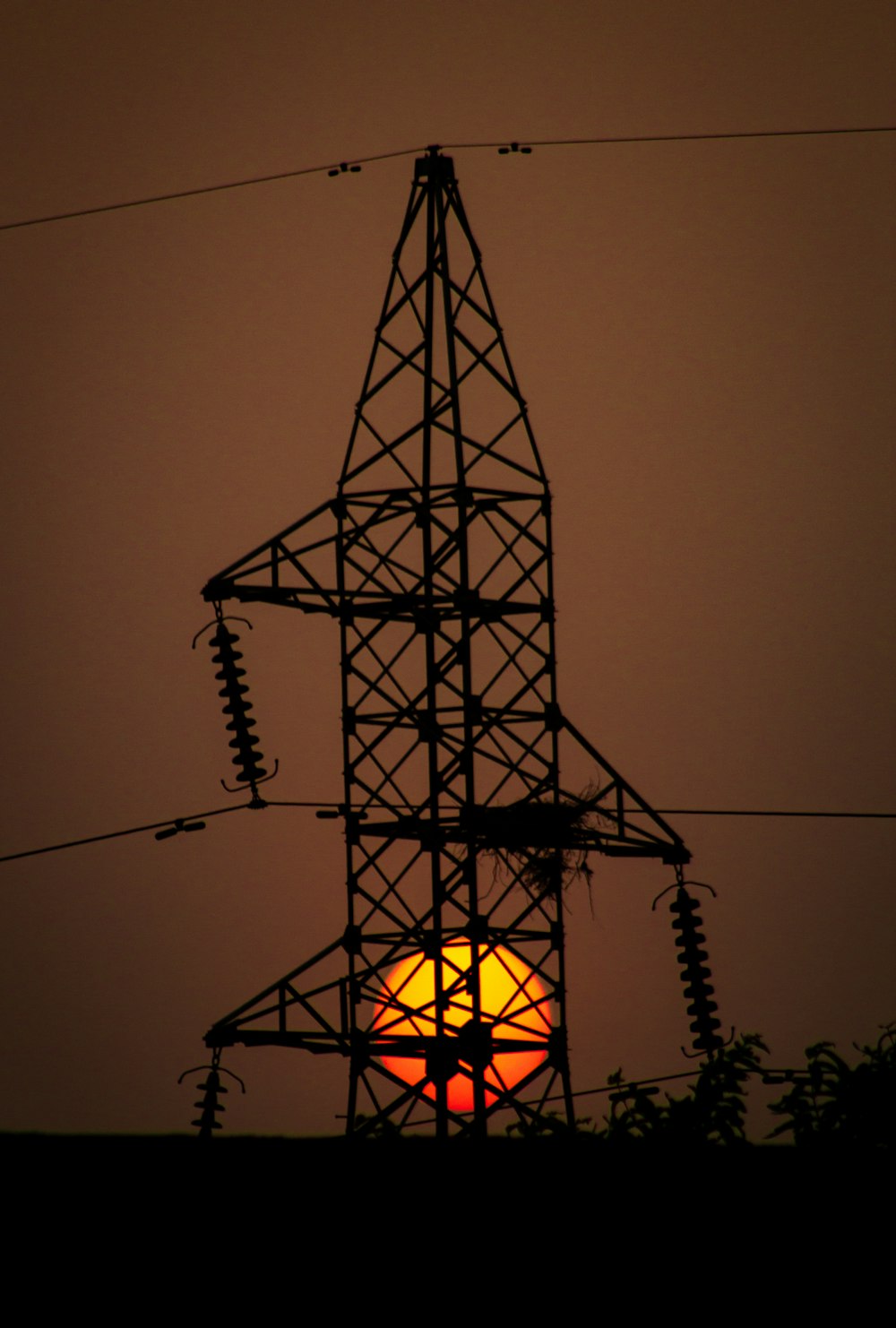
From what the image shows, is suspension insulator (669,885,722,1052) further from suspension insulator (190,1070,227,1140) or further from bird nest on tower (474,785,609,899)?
suspension insulator (190,1070,227,1140)

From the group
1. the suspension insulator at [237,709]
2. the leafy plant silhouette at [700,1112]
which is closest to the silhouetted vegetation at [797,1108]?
the leafy plant silhouette at [700,1112]

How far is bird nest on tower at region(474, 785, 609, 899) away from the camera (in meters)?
13.5

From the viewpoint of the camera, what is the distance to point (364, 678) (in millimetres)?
14336

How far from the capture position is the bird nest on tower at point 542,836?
1350 centimetres

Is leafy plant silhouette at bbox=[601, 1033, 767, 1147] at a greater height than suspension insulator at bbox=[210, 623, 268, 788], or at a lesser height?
lesser

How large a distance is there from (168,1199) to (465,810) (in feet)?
16.4

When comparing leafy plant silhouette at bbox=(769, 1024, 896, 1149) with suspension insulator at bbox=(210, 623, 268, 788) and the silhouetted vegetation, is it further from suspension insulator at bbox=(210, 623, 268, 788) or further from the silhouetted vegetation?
suspension insulator at bbox=(210, 623, 268, 788)

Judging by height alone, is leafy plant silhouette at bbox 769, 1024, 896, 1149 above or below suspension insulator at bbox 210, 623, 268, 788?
below

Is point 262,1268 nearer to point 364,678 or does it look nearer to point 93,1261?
point 93,1261

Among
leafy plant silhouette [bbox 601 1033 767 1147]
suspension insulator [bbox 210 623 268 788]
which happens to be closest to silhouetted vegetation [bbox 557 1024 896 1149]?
leafy plant silhouette [bbox 601 1033 767 1147]

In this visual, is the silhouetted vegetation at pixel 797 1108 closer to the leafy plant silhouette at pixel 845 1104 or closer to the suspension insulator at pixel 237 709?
the leafy plant silhouette at pixel 845 1104

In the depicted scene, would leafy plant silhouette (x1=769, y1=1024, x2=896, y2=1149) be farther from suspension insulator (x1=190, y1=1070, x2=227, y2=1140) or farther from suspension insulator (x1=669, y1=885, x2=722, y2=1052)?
suspension insulator (x1=190, y1=1070, x2=227, y2=1140)

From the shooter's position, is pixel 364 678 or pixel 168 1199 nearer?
pixel 168 1199

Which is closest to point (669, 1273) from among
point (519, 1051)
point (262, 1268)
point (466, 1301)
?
point (466, 1301)
